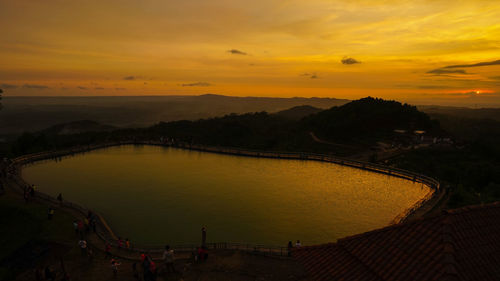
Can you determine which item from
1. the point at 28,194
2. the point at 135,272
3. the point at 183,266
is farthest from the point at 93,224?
the point at 28,194

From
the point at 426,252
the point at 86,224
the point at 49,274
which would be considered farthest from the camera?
the point at 86,224

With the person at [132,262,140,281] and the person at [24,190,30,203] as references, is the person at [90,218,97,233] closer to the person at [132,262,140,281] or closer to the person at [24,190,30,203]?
the person at [132,262,140,281]

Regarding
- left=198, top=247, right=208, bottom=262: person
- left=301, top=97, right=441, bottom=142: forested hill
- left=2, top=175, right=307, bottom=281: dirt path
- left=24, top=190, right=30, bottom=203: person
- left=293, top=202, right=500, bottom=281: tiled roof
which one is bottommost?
left=2, top=175, right=307, bottom=281: dirt path

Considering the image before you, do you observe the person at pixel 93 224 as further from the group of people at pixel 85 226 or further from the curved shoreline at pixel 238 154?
the curved shoreline at pixel 238 154

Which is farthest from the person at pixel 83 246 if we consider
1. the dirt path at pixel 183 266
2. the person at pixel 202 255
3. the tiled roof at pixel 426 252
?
the tiled roof at pixel 426 252

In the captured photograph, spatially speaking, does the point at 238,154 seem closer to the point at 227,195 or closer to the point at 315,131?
the point at 227,195

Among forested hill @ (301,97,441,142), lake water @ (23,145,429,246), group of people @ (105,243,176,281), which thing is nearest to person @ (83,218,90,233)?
lake water @ (23,145,429,246)
